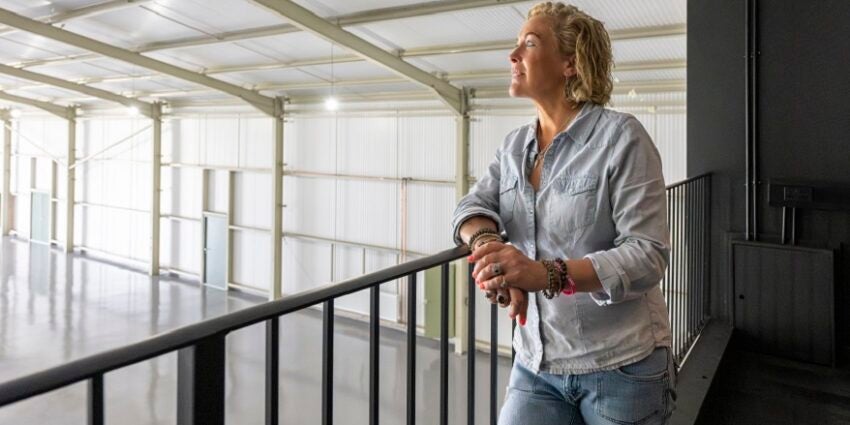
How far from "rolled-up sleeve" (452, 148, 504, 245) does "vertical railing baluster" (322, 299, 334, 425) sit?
1.36 feet

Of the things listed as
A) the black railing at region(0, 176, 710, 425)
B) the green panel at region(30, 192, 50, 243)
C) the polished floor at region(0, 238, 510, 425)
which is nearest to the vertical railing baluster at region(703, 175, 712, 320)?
the black railing at region(0, 176, 710, 425)

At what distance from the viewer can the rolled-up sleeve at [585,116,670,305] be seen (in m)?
1.05

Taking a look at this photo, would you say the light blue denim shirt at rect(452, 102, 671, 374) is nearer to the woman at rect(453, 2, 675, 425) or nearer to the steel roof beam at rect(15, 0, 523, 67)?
the woman at rect(453, 2, 675, 425)

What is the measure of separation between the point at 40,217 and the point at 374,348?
2212cm

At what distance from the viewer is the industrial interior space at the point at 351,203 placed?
8.01ft

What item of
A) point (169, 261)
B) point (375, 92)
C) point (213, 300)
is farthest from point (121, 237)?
point (375, 92)

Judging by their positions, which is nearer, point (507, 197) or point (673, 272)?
point (507, 197)

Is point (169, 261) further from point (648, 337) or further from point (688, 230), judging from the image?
point (648, 337)

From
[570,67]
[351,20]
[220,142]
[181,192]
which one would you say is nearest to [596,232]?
[570,67]

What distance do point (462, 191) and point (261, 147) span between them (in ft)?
18.2

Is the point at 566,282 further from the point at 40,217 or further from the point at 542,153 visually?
the point at 40,217

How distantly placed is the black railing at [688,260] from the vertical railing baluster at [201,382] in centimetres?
206

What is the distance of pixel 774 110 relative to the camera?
3078mm

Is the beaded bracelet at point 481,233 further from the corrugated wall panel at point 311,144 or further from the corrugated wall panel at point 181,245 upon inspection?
the corrugated wall panel at point 181,245
